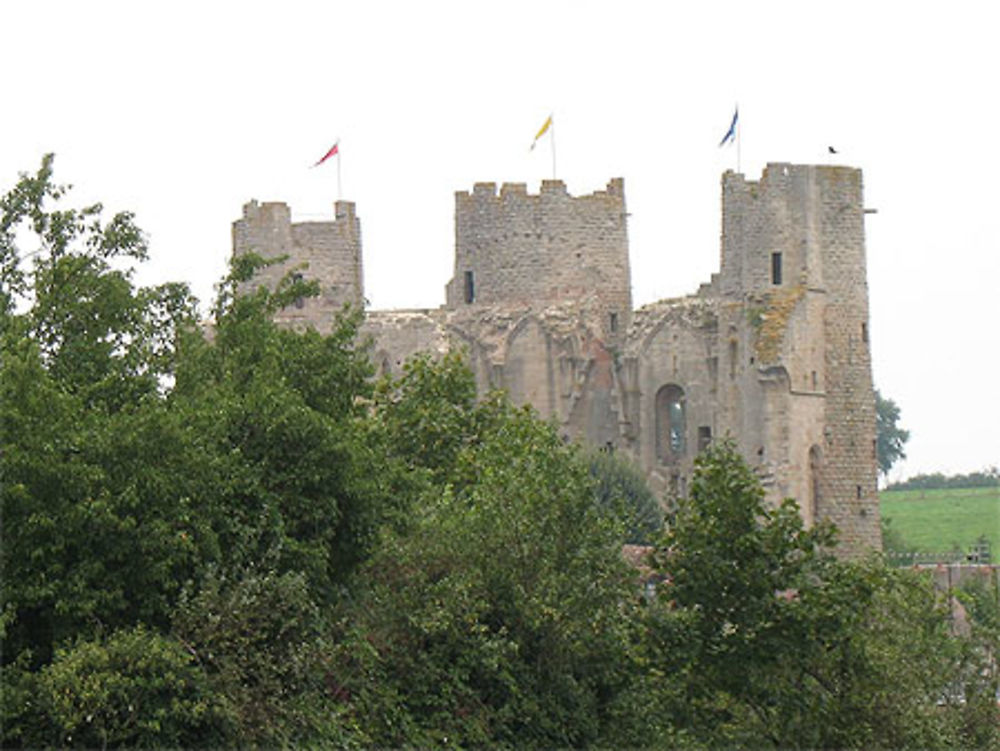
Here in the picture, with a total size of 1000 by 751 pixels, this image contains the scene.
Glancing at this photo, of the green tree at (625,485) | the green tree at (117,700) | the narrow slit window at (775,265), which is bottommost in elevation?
the green tree at (117,700)

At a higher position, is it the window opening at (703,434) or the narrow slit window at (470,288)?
the narrow slit window at (470,288)

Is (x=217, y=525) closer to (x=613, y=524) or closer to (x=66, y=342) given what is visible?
(x=66, y=342)

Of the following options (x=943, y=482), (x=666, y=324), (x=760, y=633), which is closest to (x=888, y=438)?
(x=943, y=482)

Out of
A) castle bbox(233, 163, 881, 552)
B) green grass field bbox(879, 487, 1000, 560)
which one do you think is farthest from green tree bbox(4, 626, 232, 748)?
green grass field bbox(879, 487, 1000, 560)

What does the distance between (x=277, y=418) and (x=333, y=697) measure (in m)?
3.29

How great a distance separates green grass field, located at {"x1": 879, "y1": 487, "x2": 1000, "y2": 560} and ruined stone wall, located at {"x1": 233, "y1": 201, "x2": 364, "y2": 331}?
22.9 meters

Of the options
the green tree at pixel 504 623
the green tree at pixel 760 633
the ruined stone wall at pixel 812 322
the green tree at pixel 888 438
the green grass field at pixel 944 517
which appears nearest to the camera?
the green tree at pixel 504 623

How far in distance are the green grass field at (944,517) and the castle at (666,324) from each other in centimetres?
1640

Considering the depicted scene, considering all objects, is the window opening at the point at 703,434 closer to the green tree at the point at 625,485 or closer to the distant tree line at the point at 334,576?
the green tree at the point at 625,485

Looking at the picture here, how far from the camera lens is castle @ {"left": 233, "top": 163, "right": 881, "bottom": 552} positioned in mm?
75250

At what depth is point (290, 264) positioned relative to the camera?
8081cm

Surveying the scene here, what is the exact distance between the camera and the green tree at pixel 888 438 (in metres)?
130

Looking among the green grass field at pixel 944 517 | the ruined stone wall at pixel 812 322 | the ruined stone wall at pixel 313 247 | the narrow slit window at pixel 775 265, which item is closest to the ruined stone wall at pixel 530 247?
the ruined stone wall at pixel 313 247

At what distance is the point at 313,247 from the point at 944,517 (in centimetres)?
3647
